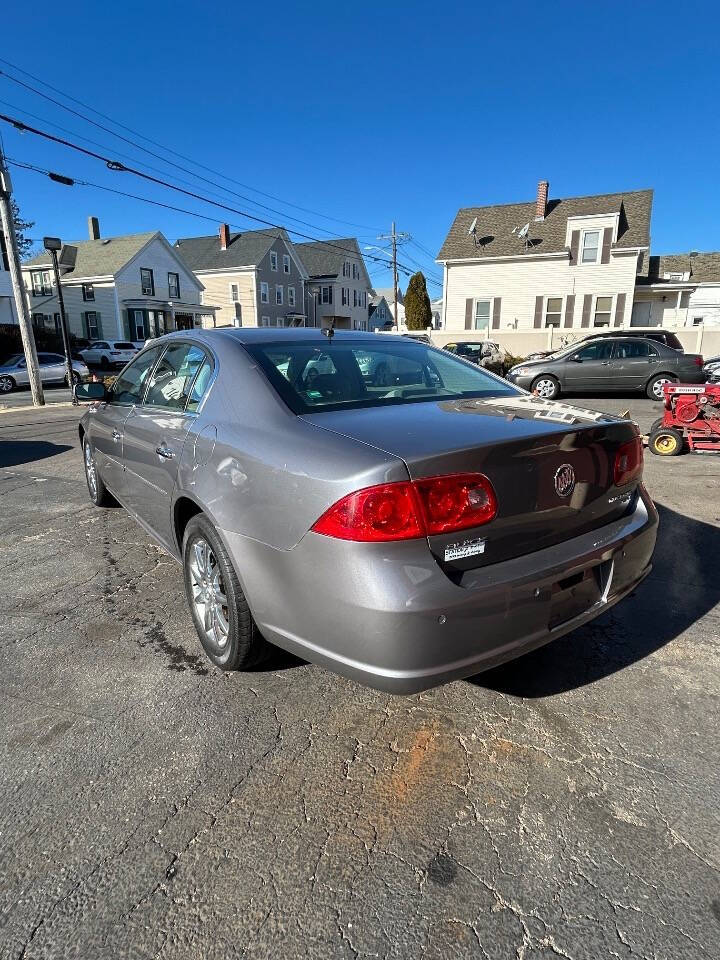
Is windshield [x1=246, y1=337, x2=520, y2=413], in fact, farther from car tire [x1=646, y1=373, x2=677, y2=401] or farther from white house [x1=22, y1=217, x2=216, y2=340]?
white house [x1=22, y1=217, x2=216, y2=340]

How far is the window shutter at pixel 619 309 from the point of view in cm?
2536

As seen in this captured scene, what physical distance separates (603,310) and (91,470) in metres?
25.6

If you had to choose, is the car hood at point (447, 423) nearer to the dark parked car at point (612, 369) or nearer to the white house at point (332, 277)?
the dark parked car at point (612, 369)

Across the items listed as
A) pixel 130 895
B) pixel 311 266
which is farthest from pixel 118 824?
pixel 311 266

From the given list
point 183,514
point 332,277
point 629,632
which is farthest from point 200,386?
point 332,277

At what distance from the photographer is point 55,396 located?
57.3 ft

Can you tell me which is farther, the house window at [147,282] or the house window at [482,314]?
the house window at [147,282]

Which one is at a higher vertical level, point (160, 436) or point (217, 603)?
point (160, 436)

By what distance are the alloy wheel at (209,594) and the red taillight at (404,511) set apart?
0.91 meters

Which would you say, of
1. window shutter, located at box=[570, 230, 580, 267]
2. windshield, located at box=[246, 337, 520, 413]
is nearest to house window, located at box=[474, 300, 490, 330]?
window shutter, located at box=[570, 230, 580, 267]

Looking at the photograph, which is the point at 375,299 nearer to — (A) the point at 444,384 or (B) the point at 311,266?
(B) the point at 311,266

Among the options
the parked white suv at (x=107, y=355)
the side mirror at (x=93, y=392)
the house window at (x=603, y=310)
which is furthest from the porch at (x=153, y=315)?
the side mirror at (x=93, y=392)

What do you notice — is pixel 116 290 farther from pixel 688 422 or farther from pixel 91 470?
pixel 688 422

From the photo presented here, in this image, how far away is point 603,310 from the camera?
25.7 metres
